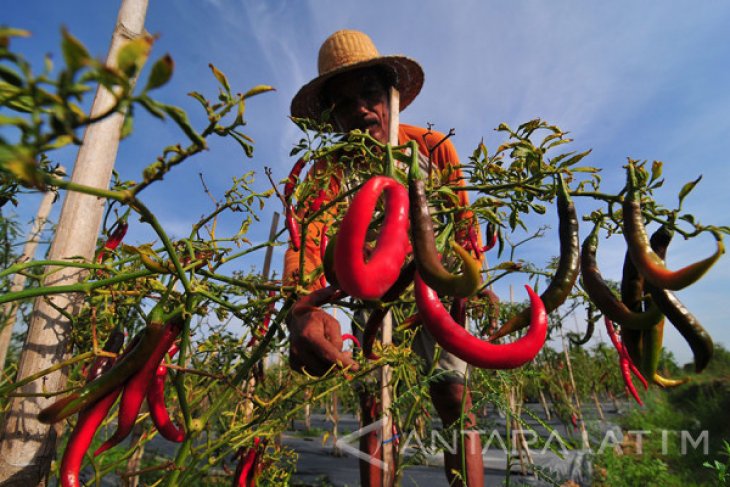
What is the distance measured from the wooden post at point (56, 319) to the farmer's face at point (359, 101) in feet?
3.56

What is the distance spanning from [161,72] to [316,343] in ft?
2.51

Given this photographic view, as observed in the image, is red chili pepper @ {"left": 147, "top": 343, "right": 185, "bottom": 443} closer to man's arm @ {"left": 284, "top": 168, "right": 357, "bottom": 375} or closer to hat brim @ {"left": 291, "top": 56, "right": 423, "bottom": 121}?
man's arm @ {"left": 284, "top": 168, "right": 357, "bottom": 375}

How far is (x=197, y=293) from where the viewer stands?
83 centimetres

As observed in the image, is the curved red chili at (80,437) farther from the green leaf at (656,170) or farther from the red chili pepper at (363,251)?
the green leaf at (656,170)

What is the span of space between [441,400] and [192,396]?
1170mm

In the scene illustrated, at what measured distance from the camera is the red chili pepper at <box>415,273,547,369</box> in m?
0.63

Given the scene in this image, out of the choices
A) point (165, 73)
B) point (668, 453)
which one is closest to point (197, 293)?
point (165, 73)

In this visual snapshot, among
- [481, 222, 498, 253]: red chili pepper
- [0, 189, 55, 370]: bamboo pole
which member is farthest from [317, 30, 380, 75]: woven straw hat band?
[0, 189, 55, 370]: bamboo pole

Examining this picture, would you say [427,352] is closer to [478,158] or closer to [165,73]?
[478,158]

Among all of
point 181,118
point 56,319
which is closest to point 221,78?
point 181,118

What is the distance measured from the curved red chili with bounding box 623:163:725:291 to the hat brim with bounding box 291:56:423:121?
152 cm

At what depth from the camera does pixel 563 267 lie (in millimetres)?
754

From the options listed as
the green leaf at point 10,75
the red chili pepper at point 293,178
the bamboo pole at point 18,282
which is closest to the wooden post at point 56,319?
the bamboo pole at point 18,282

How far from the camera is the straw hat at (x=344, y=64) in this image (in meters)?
2.05
